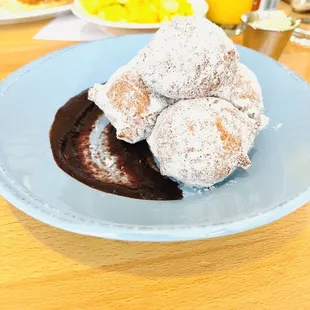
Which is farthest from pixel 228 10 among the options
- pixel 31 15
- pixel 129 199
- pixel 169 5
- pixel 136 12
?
pixel 129 199

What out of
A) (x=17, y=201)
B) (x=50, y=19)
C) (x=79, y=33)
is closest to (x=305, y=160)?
(x=17, y=201)

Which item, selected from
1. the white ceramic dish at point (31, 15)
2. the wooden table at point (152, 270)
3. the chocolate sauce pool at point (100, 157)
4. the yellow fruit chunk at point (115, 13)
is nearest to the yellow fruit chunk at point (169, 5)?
the yellow fruit chunk at point (115, 13)

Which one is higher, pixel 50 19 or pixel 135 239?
pixel 135 239

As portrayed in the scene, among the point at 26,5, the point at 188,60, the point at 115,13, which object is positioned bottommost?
the point at 26,5

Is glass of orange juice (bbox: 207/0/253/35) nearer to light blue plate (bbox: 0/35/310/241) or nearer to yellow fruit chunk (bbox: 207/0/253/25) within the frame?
yellow fruit chunk (bbox: 207/0/253/25)

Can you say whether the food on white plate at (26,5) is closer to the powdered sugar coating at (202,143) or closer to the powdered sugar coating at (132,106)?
the powdered sugar coating at (132,106)

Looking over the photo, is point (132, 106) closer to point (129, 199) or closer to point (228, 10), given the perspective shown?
point (129, 199)

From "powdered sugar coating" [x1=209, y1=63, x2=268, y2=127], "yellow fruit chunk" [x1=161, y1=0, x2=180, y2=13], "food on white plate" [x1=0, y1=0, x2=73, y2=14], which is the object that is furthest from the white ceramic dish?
"powdered sugar coating" [x1=209, y1=63, x2=268, y2=127]

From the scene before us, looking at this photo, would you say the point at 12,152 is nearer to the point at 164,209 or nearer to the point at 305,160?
the point at 164,209
